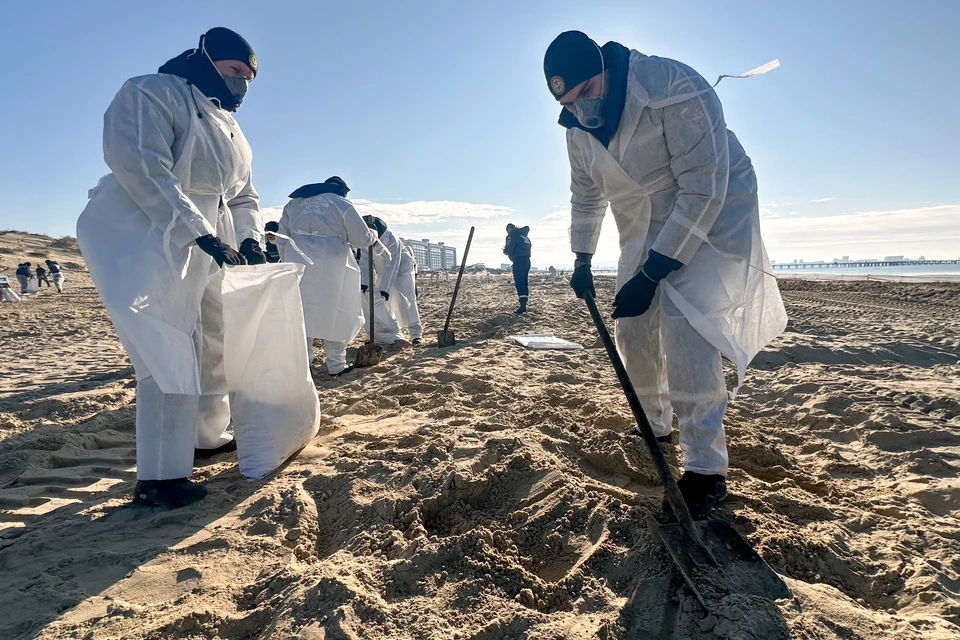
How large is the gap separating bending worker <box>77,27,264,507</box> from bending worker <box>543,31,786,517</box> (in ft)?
5.37

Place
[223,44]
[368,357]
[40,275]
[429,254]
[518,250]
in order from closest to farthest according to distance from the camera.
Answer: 1. [223,44]
2. [368,357]
3. [518,250]
4. [40,275]
5. [429,254]

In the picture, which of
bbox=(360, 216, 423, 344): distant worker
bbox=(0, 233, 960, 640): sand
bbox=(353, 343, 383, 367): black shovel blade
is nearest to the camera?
bbox=(0, 233, 960, 640): sand

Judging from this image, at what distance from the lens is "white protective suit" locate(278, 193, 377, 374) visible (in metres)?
4.40

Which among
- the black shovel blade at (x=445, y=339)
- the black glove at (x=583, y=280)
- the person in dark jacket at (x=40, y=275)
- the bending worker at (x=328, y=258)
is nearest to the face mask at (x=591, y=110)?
the black glove at (x=583, y=280)

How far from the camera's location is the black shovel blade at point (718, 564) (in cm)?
135

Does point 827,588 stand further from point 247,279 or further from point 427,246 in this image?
point 427,246

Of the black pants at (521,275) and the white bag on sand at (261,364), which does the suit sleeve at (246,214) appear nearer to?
the white bag on sand at (261,364)

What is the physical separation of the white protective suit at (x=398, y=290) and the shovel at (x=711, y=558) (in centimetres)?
526

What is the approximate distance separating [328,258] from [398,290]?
2.50 m

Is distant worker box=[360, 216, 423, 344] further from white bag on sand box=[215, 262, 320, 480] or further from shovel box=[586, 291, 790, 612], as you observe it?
shovel box=[586, 291, 790, 612]

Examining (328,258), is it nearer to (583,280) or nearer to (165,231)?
(165,231)

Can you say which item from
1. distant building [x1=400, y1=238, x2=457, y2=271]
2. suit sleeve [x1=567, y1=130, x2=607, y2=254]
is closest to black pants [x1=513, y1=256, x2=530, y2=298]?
suit sleeve [x1=567, y1=130, x2=607, y2=254]

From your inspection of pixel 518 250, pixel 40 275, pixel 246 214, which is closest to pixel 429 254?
pixel 40 275

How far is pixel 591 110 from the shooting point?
1.98m
